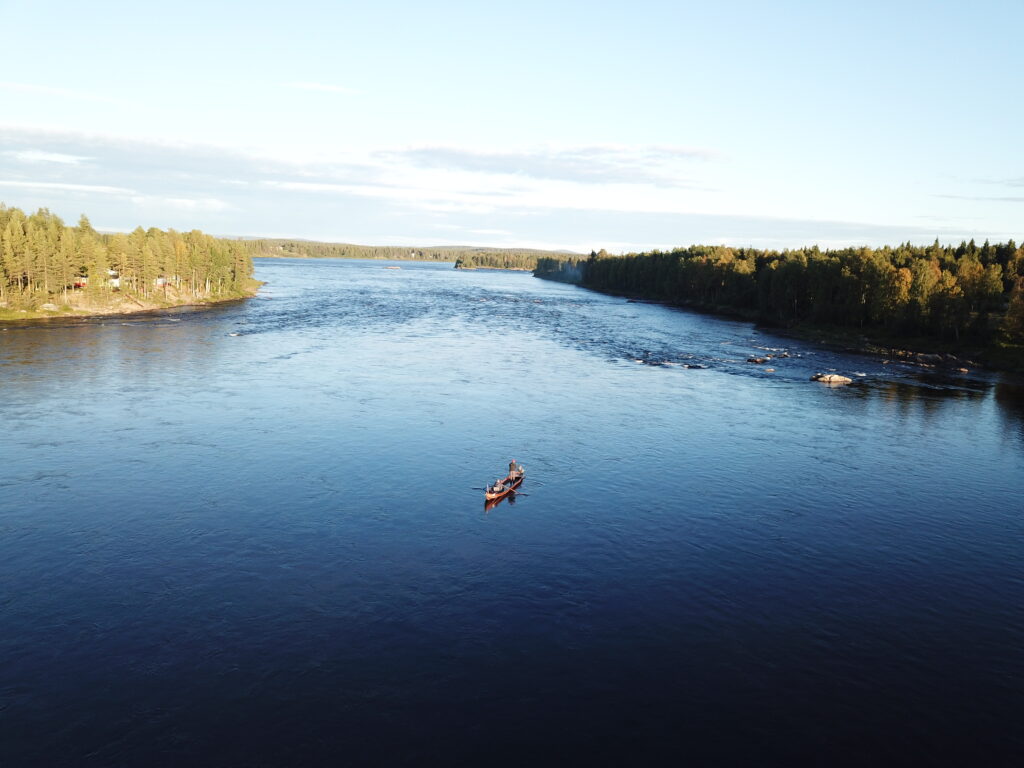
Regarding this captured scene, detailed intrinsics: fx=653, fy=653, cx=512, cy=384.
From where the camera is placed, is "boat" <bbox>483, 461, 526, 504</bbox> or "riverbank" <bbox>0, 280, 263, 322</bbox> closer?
"boat" <bbox>483, 461, 526, 504</bbox>

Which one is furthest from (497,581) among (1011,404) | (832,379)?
(1011,404)

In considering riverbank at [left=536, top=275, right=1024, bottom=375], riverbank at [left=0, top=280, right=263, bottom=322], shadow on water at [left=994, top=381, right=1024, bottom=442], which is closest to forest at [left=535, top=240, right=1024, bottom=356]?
riverbank at [left=536, top=275, right=1024, bottom=375]

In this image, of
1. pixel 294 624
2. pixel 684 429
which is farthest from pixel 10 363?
pixel 684 429

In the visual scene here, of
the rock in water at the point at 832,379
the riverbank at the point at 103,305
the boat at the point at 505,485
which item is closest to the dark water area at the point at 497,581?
the boat at the point at 505,485

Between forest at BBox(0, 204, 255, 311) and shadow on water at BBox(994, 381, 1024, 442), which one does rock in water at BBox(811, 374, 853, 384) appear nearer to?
shadow on water at BBox(994, 381, 1024, 442)

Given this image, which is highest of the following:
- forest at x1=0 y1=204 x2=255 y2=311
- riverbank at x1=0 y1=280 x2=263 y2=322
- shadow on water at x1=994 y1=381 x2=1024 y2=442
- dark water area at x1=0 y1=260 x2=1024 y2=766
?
forest at x1=0 y1=204 x2=255 y2=311

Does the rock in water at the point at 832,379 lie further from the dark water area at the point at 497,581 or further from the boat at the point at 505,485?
the boat at the point at 505,485
